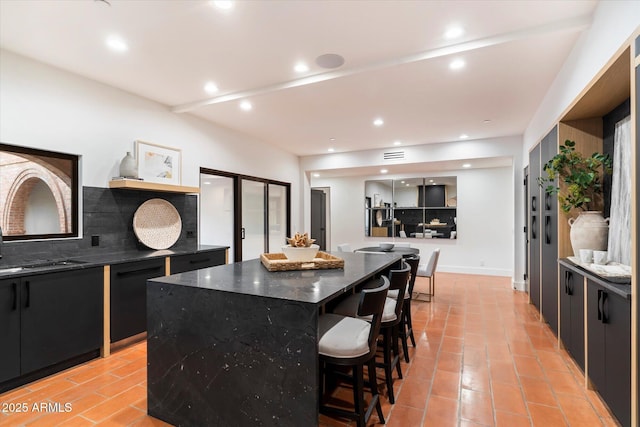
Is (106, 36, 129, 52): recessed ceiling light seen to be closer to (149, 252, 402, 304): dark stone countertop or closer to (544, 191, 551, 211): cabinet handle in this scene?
(149, 252, 402, 304): dark stone countertop

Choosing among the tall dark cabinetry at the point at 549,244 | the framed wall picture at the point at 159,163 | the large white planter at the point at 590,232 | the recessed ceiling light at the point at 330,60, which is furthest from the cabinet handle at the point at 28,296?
the tall dark cabinetry at the point at 549,244

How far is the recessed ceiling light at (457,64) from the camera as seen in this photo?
2910 millimetres

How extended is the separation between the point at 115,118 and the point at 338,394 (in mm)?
3588

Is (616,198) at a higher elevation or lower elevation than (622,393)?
higher

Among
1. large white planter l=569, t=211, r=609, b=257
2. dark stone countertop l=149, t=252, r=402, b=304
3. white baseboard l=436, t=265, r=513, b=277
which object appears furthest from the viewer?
white baseboard l=436, t=265, r=513, b=277

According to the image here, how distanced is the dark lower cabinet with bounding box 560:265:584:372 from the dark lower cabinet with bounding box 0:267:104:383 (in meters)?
4.00

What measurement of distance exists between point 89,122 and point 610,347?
4716 mm

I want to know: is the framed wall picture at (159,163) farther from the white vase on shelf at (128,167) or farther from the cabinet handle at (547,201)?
the cabinet handle at (547,201)

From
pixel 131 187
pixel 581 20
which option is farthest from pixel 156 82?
pixel 581 20

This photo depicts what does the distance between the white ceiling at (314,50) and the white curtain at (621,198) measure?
86cm

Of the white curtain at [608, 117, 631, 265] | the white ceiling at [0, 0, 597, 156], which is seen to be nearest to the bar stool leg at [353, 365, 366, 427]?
the white curtain at [608, 117, 631, 265]

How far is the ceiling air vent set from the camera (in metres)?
6.37

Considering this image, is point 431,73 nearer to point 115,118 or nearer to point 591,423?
point 591,423

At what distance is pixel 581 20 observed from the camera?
2332mm
